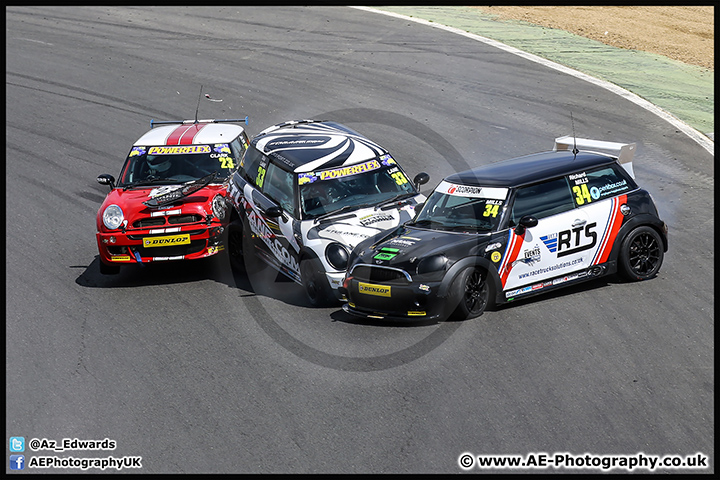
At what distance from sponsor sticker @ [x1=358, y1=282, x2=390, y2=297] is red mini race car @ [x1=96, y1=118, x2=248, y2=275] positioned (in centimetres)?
283

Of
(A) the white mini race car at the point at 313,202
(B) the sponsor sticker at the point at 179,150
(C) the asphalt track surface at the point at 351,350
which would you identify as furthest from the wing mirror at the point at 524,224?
(B) the sponsor sticker at the point at 179,150

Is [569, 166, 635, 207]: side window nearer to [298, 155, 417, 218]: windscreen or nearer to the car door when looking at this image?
the car door

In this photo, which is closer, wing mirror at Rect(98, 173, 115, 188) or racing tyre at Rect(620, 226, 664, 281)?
racing tyre at Rect(620, 226, 664, 281)

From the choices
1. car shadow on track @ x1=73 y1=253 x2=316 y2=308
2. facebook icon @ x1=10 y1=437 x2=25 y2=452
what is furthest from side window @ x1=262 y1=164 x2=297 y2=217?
facebook icon @ x1=10 y1=437 x2=25 y2=452

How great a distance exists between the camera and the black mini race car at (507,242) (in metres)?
8.55

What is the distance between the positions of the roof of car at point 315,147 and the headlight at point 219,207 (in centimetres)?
91

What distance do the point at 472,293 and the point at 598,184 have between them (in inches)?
86.4

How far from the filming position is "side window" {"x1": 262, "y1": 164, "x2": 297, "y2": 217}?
33.1ft

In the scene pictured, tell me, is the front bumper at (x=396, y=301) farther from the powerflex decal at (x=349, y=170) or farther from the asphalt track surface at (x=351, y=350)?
the powerflex decal at (x=349, y=170)

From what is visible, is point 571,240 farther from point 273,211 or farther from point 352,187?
point 273,211

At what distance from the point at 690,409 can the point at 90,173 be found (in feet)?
40.2

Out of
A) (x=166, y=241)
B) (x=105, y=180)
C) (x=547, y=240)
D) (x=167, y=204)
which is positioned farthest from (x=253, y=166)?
(x=547, y=240)
